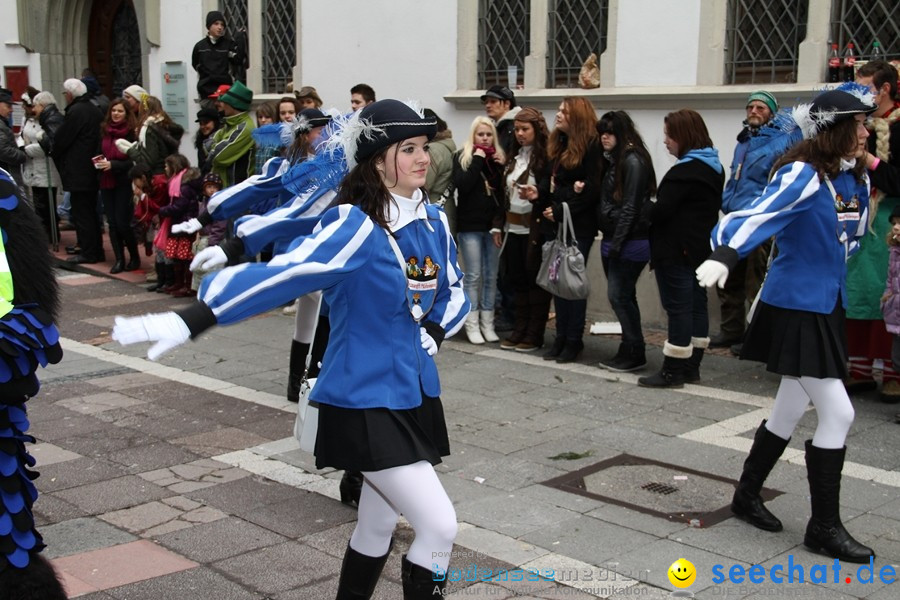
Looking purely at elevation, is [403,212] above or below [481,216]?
above

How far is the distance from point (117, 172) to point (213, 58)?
211 centimetres

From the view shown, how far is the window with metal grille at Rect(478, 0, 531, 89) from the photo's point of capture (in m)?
11.0

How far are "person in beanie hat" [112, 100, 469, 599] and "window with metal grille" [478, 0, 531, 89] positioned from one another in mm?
7478

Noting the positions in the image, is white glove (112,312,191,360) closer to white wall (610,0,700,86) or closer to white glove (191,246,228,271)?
white glove (191,246,228,271)

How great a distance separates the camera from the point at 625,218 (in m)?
8.12

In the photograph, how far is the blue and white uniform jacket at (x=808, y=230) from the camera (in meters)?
4.78

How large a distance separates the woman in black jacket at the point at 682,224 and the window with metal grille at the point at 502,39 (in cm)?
350

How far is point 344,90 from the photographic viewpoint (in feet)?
42.6

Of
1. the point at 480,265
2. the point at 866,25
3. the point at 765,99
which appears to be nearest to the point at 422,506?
the point at 765,99

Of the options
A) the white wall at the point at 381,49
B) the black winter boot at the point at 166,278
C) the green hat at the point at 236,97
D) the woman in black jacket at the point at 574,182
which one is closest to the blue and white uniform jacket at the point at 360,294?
the woman in black jacket at the point at 574,182

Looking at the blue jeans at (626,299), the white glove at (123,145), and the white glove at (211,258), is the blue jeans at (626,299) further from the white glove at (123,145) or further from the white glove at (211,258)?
the white glove at (123,145)

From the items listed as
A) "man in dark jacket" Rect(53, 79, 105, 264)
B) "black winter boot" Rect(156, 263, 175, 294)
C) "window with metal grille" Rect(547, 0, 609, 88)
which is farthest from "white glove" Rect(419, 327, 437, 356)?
"man in dark jacket" Rect(53, 79, 105, 264)

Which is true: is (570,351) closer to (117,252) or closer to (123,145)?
(123,145)

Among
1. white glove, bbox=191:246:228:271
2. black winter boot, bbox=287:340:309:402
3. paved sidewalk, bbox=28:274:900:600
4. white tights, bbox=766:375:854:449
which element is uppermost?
white glove, bbox=191:246:228:271
